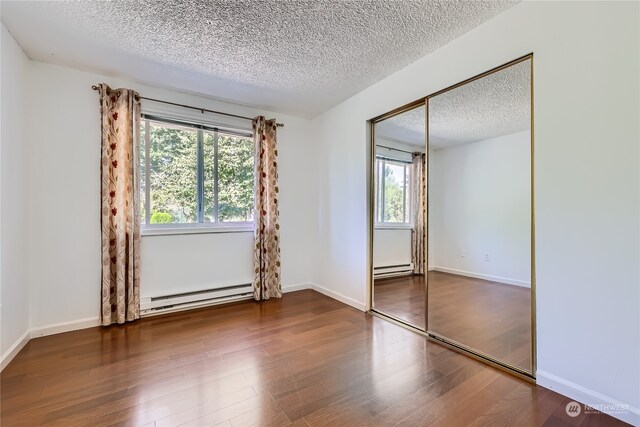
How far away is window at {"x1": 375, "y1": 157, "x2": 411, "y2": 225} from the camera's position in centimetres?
300

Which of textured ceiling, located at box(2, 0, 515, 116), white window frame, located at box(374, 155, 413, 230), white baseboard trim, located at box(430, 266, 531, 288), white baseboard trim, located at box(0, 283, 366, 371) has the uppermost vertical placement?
textured ceiling, located at box(2, 0, 515, 116)

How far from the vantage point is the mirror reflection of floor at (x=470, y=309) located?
2.08 metres

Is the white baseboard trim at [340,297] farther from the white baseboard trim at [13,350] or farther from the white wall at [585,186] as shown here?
the white baseboard trim at [13,350]

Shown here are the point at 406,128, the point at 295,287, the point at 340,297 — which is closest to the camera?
the point at 406,128

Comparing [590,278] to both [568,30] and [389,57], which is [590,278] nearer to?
[568,30]

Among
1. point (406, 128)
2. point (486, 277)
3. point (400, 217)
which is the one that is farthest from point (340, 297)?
point (406, 128)

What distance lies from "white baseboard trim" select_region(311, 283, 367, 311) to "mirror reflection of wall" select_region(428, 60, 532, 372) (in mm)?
910

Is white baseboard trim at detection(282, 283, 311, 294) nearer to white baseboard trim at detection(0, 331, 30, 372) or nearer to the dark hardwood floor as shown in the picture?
the dark hardwood floor

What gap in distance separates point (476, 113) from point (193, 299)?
3.58 m

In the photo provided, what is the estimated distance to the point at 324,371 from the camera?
78.3 inches

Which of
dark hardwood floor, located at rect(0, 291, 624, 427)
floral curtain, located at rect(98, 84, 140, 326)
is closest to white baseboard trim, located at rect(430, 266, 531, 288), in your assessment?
dark hardwood floor, located at rect(0, 291, 624, 427)

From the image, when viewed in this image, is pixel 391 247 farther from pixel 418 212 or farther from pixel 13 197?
pixel 13 197

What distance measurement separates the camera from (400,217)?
307 centimetres

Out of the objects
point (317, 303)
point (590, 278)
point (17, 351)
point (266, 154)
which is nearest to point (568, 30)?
point (590, 278)
